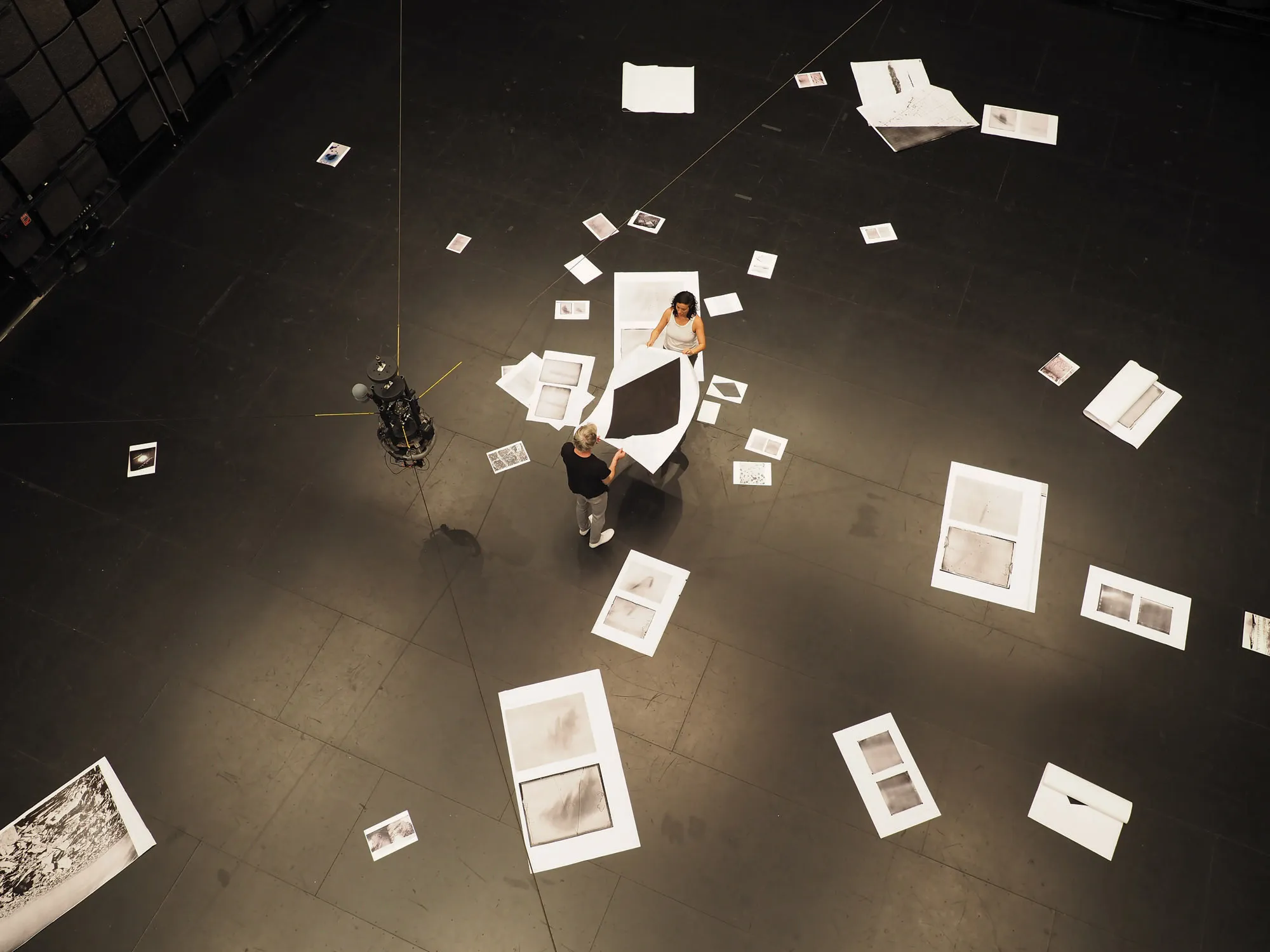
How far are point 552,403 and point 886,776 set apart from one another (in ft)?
8.28

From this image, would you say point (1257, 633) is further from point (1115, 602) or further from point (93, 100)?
point (93, 100)

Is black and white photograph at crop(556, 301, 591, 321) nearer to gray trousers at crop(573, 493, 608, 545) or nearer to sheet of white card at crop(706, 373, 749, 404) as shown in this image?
sheet of white card at crop(706, 373, 749, 404)

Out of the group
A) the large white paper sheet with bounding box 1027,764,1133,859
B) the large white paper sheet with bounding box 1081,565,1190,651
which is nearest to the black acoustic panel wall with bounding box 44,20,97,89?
the large white paper sheet with bounding box 1081,565,1190,651

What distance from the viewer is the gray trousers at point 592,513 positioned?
13.6ft

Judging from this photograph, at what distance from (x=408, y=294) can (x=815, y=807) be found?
11.8 ft

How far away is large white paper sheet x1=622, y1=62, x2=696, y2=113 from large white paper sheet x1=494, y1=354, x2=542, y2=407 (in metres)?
2.20

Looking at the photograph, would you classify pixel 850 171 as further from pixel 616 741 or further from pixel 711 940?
pixel 711 940

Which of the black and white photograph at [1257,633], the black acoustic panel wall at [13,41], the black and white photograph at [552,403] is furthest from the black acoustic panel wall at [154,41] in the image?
the black and white photograph at [1257,633]

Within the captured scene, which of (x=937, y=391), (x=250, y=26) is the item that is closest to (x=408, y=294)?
(x=250, y=26)

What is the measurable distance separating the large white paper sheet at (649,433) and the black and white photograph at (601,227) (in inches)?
45.7

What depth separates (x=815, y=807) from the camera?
12.6 ft

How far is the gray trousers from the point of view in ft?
13.6

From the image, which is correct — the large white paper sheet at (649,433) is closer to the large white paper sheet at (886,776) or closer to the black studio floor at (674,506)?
the black studio floor at (674,506)

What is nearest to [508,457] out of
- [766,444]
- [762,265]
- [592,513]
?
[592,513]
